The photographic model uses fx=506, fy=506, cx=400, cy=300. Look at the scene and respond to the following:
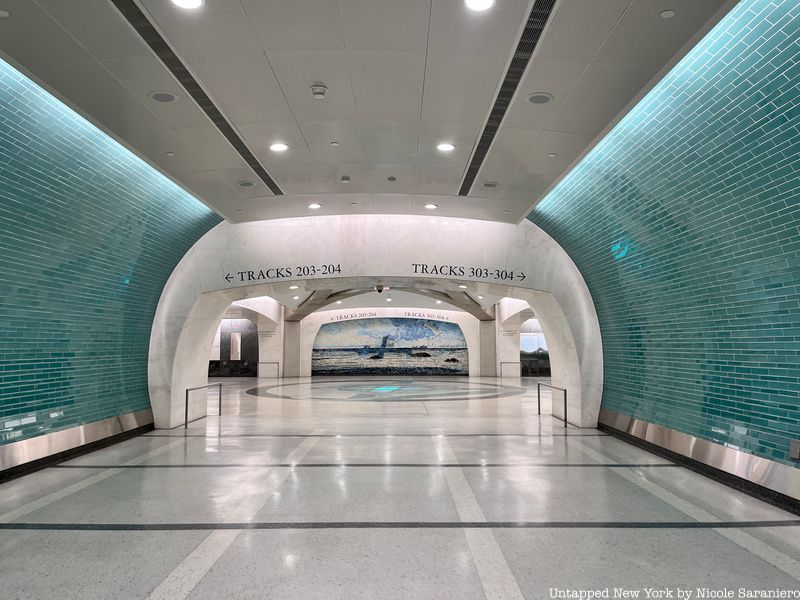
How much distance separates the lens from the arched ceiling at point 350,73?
368 centimetres

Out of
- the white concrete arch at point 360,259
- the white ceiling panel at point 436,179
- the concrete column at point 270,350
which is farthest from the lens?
the concrete column at point 270,350

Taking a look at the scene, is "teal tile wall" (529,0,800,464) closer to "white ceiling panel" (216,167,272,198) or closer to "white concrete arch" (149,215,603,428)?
"white concrete arch" (149,215,603,428)

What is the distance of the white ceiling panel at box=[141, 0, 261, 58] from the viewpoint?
361 centimetres

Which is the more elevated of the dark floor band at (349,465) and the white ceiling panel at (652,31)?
the white ceiling panel at (652,31)

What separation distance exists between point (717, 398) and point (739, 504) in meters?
1.41

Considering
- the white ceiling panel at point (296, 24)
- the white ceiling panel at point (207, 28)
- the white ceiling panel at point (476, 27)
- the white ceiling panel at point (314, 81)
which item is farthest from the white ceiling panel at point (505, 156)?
the white ceiling panel at point (207, 28)

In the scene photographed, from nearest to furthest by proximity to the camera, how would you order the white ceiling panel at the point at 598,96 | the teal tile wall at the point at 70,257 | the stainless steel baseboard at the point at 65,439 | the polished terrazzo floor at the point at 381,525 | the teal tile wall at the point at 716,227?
the polished terrazzo floor at the point at 381,525
the teal tile wall at the point at 716,227
the white ceiling panel at the point at 598,96
the teal tile wall at the point at 70,257
the stainless steel baseboard at the point at 65,439

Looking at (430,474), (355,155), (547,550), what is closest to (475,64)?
(355,155)

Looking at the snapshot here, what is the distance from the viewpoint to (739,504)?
16.4ft

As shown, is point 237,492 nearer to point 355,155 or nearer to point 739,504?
point 355,155

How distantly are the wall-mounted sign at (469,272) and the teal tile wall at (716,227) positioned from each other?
210 centimetres

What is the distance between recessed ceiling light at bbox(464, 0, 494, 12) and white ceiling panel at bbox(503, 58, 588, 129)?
2.69 feet

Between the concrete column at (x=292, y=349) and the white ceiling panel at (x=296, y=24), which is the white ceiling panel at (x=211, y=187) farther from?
the concrete column at (x=292, y=349)

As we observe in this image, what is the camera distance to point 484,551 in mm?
3820
